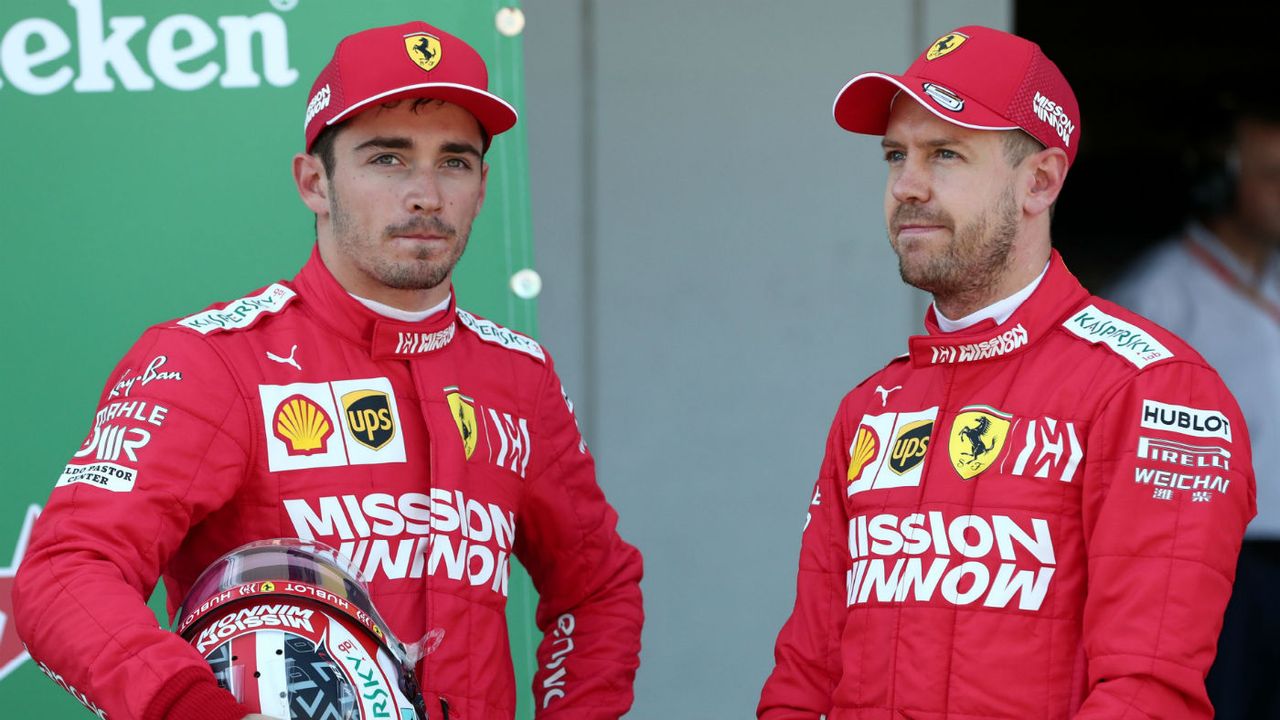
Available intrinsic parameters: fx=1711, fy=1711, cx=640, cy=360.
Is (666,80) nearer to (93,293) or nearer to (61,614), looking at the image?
(93,293)

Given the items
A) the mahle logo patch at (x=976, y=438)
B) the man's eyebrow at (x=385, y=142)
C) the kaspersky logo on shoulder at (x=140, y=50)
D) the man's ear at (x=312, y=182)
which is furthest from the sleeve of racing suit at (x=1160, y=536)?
the kaspersky logo on shoulder at (x=140, y=50)

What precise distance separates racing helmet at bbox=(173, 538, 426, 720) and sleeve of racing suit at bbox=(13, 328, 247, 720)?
0.13 ft

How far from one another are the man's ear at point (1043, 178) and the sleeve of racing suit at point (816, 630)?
1.50 feet

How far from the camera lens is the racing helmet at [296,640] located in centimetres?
199

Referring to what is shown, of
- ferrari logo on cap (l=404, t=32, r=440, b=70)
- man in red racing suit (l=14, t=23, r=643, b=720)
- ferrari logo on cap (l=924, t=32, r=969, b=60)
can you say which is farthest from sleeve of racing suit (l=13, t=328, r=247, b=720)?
ferrari logo on cap (l=924, t=32, r=969, b=60)

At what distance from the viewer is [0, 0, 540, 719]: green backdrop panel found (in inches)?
108

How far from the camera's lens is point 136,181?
2.78m

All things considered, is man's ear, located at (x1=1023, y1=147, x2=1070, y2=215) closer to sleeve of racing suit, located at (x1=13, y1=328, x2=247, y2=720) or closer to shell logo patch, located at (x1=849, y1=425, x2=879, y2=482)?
shell logo patch, located at (x1=849, y1=425, x2=879, y2=482)

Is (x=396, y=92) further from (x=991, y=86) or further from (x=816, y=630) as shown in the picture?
(x=816, y=630)

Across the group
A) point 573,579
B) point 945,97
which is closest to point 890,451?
point 945,97

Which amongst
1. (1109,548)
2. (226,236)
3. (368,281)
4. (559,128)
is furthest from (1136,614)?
(559,128)

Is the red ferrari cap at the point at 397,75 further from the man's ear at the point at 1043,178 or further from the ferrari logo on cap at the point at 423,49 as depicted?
the man's ear at the point at 1043,178

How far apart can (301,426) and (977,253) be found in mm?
989

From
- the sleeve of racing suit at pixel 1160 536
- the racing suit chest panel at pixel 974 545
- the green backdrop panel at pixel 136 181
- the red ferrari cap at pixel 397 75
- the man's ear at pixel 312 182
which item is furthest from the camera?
the green backdrop panel at pixel 136 181
